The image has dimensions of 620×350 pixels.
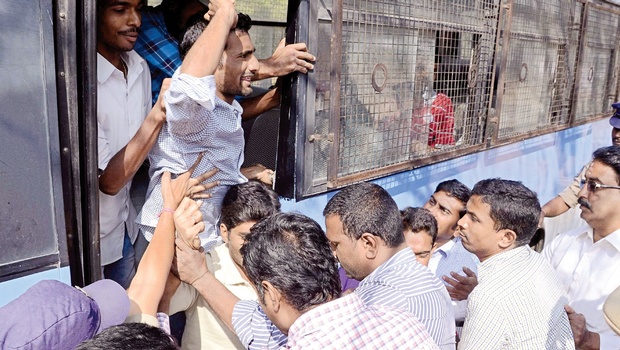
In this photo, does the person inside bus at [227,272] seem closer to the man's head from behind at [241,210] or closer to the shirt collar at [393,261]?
the man's head from behind at [241,210]

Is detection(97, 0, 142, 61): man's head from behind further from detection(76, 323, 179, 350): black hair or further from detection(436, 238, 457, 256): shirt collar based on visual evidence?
detection(436, 238, 457, 256): shirt collar

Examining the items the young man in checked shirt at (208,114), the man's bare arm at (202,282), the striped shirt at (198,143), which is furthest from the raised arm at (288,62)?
the man's bare arm at (202,282)

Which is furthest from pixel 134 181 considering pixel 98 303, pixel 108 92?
pixel 98 303

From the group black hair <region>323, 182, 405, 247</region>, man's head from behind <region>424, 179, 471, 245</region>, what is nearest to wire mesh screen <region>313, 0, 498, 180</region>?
man's head from behind <region>424, 179, 471, 245</region>

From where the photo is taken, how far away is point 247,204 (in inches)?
90.5

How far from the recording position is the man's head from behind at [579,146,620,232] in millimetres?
2812

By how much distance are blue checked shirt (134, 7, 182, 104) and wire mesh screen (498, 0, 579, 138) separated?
8.32 ft

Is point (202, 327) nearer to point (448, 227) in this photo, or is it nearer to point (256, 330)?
point (256, 330)

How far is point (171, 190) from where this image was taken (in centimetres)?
209

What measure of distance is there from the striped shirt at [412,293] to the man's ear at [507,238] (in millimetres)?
433

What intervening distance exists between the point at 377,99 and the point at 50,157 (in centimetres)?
179

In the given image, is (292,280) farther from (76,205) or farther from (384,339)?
(76,205)

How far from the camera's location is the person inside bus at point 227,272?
2170 mm

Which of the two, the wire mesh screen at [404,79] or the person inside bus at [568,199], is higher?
the wire mesh screen at [404,79]
